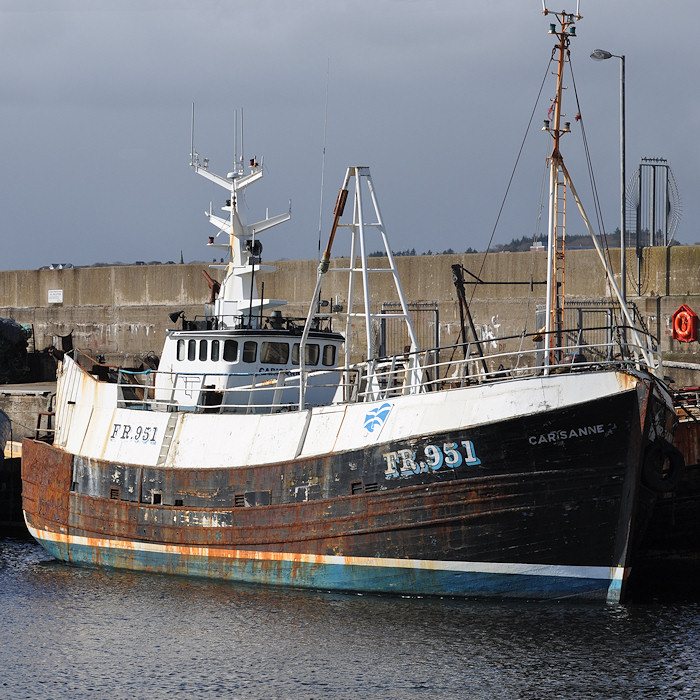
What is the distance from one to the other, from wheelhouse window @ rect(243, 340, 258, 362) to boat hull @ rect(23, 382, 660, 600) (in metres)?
2.75

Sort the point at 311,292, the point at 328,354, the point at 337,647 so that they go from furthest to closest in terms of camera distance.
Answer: the point at 311,292 < the point at 328,354 < the point at 337,647

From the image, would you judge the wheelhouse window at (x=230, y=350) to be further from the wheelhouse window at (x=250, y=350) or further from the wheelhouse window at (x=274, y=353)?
the wheelhouse window at (x=274, y=353)

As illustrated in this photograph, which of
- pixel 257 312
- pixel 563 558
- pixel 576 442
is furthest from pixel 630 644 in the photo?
pixel 257 312

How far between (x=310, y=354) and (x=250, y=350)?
1.15 metres

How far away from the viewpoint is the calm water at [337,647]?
42.0 feet

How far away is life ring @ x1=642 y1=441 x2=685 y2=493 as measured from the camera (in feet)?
50.7

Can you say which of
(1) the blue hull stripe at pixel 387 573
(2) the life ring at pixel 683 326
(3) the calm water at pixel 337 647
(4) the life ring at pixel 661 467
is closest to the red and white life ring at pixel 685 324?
(2) the life ring at pixel 683 326

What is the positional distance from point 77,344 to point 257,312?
18.6m

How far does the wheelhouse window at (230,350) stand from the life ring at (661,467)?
7883 mm

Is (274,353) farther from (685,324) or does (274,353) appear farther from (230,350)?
(685,324)

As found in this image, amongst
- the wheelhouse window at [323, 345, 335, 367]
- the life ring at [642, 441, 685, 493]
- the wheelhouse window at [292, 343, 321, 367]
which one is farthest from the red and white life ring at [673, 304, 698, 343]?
the life ring at [642, 441, 685, 493]

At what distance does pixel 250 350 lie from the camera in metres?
20.0

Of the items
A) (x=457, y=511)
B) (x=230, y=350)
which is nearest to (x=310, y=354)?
(x=230, y=350)

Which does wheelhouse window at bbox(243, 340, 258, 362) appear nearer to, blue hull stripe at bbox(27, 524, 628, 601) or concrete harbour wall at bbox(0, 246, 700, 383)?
blue hull stripe at bbox(27, 524, 628, 601)
